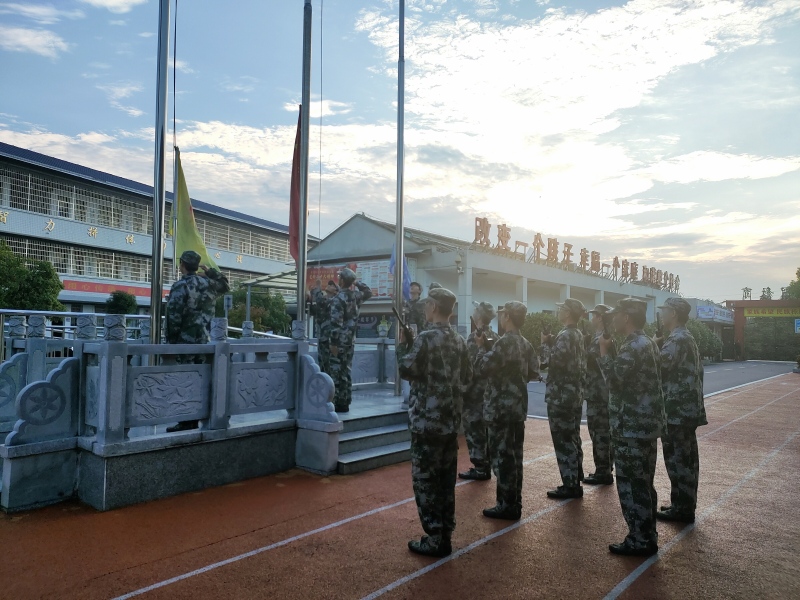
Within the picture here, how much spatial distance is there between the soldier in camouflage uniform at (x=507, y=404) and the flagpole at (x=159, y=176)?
372 cm

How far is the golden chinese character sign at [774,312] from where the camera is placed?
51.3 metres

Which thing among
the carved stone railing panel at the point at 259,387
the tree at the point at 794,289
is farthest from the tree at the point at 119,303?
the tree at the point at 794,289

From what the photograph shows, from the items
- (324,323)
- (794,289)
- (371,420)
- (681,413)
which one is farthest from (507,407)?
(794,289)

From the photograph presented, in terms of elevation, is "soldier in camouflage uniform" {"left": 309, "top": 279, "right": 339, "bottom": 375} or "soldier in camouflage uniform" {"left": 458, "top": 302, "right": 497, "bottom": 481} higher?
"soldier in camouflage uniform" {"left": 309, "top": 279, "right": 339, "bottom": 375}

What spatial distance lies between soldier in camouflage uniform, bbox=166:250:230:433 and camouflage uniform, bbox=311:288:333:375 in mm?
1831

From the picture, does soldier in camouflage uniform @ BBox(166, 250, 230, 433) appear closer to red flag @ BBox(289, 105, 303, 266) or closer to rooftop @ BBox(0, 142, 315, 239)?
red flag @ BBox(289, 105, 303, 266)

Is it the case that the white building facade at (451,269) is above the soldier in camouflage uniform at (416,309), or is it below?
above

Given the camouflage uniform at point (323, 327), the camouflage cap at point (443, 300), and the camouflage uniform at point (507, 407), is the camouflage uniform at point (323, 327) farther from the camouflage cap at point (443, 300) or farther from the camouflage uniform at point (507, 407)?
the camouflage cap at point (443, 300)

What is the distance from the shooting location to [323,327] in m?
8.69

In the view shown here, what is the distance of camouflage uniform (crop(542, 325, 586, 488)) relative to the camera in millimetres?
6375

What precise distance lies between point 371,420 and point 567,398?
9.64ft

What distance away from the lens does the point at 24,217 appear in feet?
102

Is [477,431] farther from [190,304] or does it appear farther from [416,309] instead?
[190,304]

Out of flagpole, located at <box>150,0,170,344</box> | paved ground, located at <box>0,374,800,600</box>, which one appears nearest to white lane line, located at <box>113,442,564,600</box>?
paved ground, located at <box>0,374,800,600</box>
